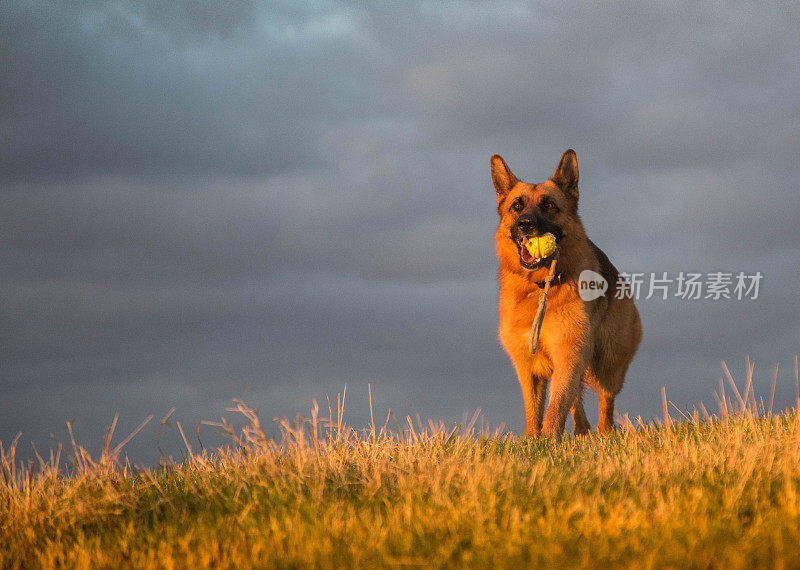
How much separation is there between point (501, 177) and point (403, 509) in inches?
208

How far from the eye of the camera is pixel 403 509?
13.4 ft

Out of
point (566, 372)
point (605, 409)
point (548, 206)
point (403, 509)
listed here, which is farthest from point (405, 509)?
point (605, 409)

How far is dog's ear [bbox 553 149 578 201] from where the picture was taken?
838cm

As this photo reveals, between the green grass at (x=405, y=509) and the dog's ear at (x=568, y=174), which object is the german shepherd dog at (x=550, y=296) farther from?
the green grass at (x=405, y=509)

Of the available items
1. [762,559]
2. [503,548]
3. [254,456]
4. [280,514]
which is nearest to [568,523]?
[503,548]

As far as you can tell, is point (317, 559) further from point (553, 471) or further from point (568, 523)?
point (553, 471)

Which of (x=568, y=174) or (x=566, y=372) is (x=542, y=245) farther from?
(x=566, y=372)

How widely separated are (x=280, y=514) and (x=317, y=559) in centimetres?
82

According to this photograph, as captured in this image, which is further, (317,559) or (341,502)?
(341,502)

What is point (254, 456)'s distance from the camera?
5.28 meters

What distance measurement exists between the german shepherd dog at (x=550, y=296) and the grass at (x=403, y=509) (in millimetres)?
2090

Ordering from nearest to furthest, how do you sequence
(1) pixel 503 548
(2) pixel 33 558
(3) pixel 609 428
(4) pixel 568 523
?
(1) pixel 503 548
(4) pixel 568 523
(2) pixel 33 558
(3) pixel 609 428

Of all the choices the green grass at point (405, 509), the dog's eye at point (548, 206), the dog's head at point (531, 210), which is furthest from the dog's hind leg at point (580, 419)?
the green grass at point (405, 509)

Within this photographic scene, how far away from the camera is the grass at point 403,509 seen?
11.4ft
